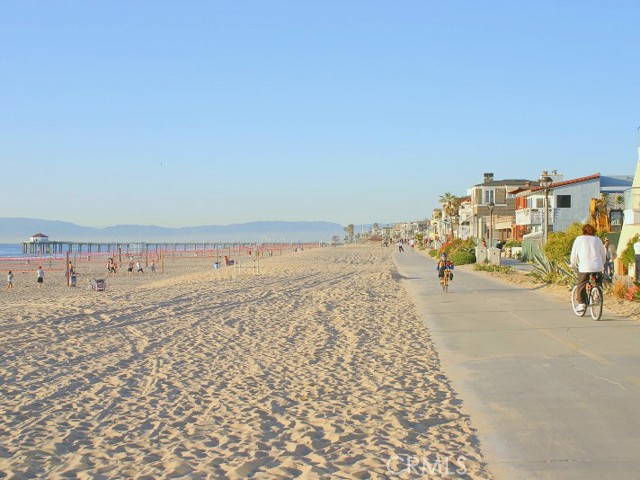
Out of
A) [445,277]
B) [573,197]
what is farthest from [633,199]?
[573,197]

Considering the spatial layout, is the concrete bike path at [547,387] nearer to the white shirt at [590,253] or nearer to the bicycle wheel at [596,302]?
the bicycle wheel at [596,302]

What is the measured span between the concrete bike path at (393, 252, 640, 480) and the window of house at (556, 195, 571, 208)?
37.8m

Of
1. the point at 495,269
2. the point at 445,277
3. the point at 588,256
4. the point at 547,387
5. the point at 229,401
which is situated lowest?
the point at 229,401

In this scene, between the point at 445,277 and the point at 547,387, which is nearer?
the point at 547,387

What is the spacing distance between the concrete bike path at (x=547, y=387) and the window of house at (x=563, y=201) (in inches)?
1490

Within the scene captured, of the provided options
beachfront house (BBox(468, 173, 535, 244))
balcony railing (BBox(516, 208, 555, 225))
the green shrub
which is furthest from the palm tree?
the green shrub

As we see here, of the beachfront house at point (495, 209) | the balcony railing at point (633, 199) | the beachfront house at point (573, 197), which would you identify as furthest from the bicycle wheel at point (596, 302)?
the beachfront house at point (495, 209)

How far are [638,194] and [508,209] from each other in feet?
180

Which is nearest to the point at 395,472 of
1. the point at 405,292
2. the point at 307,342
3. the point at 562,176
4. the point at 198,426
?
the point at 198,426

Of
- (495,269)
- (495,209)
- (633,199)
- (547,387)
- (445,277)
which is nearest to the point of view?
(547,387)

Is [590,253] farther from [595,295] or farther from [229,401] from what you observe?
[229,401]

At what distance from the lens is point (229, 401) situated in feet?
24.2

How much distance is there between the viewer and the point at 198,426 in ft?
20.9

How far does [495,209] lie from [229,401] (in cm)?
6912
